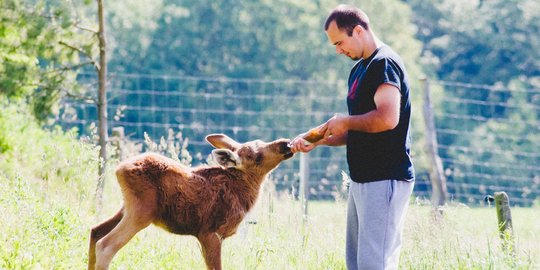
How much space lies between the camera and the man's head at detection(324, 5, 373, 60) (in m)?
5.76

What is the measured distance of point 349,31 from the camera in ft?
19.0

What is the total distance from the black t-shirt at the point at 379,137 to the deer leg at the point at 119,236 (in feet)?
5.69

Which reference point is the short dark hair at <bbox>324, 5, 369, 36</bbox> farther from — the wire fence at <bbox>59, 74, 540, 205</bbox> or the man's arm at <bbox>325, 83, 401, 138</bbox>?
the wire fence at <bbox>59, 74, 540, 205</bbox>

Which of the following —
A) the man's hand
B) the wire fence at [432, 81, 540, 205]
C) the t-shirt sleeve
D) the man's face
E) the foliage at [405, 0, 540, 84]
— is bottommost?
the wire fence at [432, 81, 540, 205]

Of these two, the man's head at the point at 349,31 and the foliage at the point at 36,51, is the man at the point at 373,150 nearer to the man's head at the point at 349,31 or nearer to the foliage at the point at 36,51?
the man's head at the point at 349,31

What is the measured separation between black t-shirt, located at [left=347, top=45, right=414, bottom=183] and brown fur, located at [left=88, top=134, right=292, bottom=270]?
1.48 meters

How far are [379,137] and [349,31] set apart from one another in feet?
2.39

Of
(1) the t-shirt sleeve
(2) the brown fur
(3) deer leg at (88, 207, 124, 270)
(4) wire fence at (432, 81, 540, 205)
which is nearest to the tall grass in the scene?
(3) deer leg at (88, 207, 124, 270)

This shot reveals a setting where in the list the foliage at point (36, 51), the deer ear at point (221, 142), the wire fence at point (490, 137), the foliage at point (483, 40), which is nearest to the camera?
the deer ear at point (221, 142)

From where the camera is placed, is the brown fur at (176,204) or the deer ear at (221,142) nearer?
the brown fur at (176,204)

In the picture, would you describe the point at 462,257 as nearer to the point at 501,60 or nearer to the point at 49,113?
the point at 49,113

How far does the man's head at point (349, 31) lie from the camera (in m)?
5.76

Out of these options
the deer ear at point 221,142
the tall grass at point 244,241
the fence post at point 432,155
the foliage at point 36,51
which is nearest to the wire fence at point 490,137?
the fence post at point 432,155

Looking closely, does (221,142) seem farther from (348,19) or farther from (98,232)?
(348,19)
